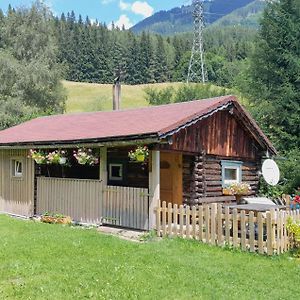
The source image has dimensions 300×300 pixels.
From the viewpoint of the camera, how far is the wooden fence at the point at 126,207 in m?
13.0

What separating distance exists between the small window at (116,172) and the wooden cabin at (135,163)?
0.12 feet

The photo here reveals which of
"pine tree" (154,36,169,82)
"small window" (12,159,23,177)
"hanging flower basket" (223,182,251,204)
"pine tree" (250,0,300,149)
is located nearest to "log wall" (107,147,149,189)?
"hanging flower basket" (223,182,251,204)

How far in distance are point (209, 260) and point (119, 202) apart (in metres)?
4.74

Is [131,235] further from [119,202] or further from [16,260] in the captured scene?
[16,260]

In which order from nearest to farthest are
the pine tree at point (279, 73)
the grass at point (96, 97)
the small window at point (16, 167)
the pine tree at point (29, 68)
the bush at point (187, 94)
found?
the small window at point (16, 167), the pine tree at point (279, 73), the pine tree at point (29, 68), the bush at point (187, 94), the grass at point (96, 97)

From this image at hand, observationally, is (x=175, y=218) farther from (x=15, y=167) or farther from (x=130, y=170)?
(x=15, y=167)

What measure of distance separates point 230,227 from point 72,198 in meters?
6.14

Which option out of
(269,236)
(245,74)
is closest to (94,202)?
(269,236)

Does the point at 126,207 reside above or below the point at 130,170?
below

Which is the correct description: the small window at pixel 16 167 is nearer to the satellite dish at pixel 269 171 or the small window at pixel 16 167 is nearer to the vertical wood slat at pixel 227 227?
the satellite dish at pixel 269 171

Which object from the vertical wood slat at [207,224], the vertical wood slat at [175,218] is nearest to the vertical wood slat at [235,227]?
the vertical wood slat at [207,224]

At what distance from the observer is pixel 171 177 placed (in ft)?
51.9

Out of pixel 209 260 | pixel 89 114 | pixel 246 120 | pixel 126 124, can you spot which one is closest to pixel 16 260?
pixel 209 260

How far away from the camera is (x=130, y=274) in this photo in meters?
8.00
